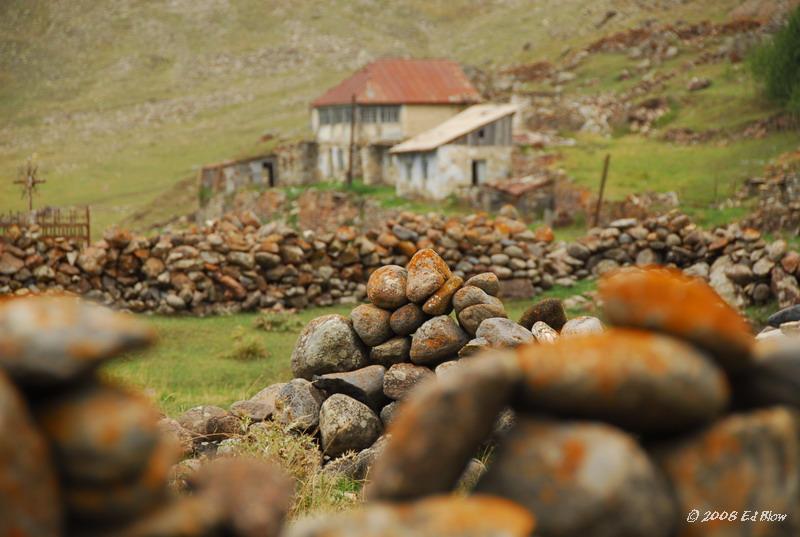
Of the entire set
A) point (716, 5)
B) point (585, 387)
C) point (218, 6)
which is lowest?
point (585, 387)

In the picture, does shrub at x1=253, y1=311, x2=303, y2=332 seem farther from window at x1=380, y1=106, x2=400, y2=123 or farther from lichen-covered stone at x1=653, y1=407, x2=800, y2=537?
window at x1=380, y1=106, x2=400, y2=123

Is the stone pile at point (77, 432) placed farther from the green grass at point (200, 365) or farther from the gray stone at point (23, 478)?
the green grass at point (200, 365)

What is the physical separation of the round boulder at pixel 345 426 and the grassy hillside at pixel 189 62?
1690 inches

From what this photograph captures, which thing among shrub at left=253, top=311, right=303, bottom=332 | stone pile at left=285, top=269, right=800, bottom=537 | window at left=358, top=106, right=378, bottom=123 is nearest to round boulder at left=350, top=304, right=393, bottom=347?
stone pile at left=285, top=269, right=800, bottom=537

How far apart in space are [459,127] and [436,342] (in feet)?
129

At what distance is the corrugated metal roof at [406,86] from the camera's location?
Answer: 2213 inches

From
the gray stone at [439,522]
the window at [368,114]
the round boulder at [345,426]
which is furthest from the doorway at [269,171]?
the gray stone at [439,522]

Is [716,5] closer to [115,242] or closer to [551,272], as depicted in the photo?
[551,272]

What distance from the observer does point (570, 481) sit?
299 cm

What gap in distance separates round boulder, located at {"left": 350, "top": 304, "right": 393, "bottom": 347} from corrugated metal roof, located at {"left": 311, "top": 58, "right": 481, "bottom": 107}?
47457mm

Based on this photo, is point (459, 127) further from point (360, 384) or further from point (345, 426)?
point (345, 426)

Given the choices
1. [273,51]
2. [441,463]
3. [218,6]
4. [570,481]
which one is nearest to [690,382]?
[570,481]

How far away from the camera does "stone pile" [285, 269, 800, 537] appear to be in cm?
300

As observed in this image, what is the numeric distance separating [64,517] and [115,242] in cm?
1750
